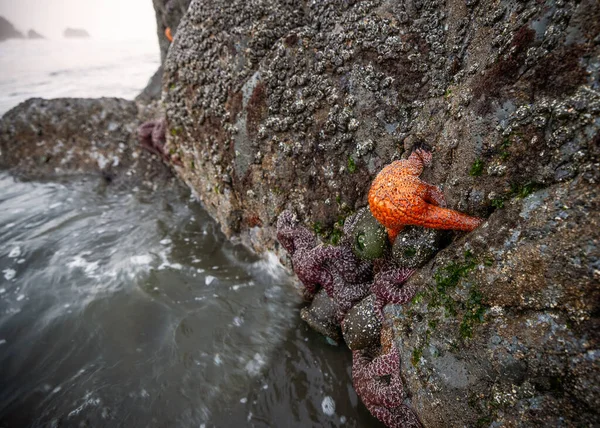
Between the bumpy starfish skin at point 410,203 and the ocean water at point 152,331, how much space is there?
74.9 inches

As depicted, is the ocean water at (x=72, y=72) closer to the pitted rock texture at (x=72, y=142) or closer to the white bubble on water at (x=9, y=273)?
the pitted rock texture at (x=72, y=142)

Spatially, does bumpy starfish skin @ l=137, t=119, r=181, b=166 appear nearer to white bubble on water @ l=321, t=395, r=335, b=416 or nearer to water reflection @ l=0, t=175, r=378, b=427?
water reflection @ l=0, t=175, r=378, b=427

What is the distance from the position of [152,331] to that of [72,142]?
5.58m

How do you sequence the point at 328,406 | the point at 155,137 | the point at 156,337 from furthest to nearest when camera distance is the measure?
the point at 155,137 < the point at 156,337 < the point at 328,406

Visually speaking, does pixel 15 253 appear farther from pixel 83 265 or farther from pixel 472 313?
pixel 472 313

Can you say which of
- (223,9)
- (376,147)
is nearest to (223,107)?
(223,9)

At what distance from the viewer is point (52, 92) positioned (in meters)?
18.4

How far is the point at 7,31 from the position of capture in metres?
41.4

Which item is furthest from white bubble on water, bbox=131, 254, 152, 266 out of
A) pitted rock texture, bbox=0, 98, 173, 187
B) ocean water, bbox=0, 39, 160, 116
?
ocean water, bbox=0, 39, 160, 116

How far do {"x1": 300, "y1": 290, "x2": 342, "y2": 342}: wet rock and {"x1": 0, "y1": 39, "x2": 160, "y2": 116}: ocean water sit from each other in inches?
649

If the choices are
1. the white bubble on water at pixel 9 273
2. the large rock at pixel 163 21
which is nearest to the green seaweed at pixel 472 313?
the white bubble on water at pixel 9 273

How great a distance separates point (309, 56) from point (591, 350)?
3282 millimetres

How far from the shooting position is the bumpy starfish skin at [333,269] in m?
3.24

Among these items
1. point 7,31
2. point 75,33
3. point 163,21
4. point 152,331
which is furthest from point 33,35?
point 152,331
